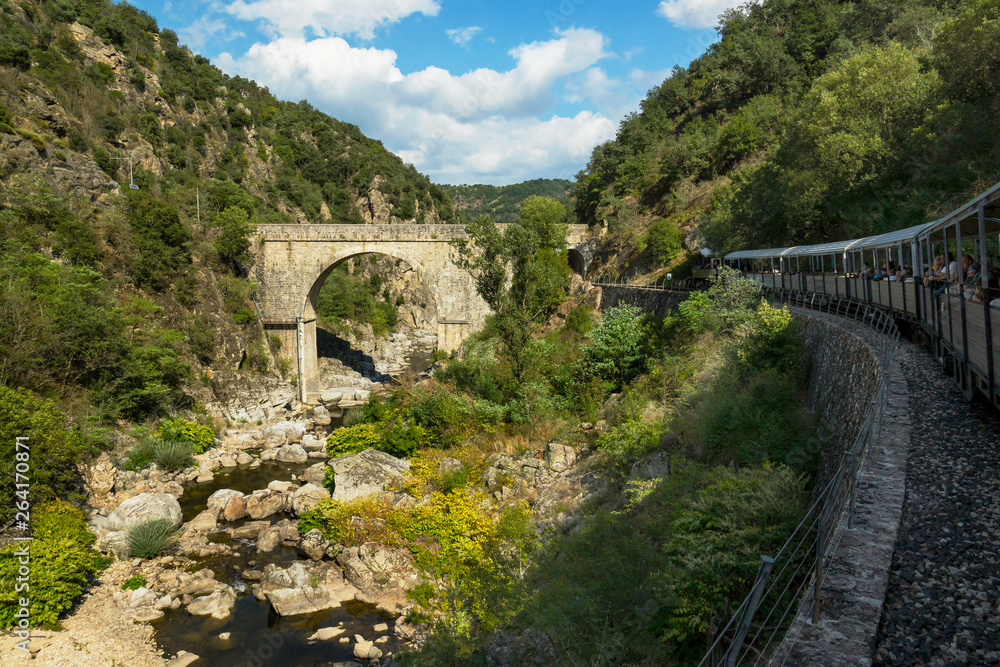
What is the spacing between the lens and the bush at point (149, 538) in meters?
12.7

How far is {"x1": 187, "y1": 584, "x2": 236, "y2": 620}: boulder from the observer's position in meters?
10.9

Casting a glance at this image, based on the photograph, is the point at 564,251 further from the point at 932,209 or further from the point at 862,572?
the point at 862,572

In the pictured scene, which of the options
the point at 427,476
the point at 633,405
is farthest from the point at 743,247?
the point at 427,476

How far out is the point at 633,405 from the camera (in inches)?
521

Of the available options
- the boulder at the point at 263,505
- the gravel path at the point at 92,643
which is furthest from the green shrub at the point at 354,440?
the gravel path at the point at 92,643

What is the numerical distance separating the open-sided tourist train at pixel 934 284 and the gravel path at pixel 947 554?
25.7 inches

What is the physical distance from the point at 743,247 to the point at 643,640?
2129 centimetres

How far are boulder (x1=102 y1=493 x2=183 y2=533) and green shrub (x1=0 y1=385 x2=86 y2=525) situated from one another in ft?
4.23

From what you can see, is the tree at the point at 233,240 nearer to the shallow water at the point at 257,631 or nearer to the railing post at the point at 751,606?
the shallow water at the point at 257,631

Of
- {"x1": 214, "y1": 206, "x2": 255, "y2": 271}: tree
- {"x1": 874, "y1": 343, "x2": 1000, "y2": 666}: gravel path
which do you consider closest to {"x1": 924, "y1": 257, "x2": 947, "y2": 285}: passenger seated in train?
{"x1": 874, "y1": 343, "x2": 1000, "y2": 666}: gravel path

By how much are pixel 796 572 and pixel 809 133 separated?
64.0ft

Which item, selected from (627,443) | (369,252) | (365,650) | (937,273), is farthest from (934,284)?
(369,252)

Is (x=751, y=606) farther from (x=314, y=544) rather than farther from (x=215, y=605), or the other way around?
(x=314, y=544)

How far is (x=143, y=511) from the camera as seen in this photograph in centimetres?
1411
